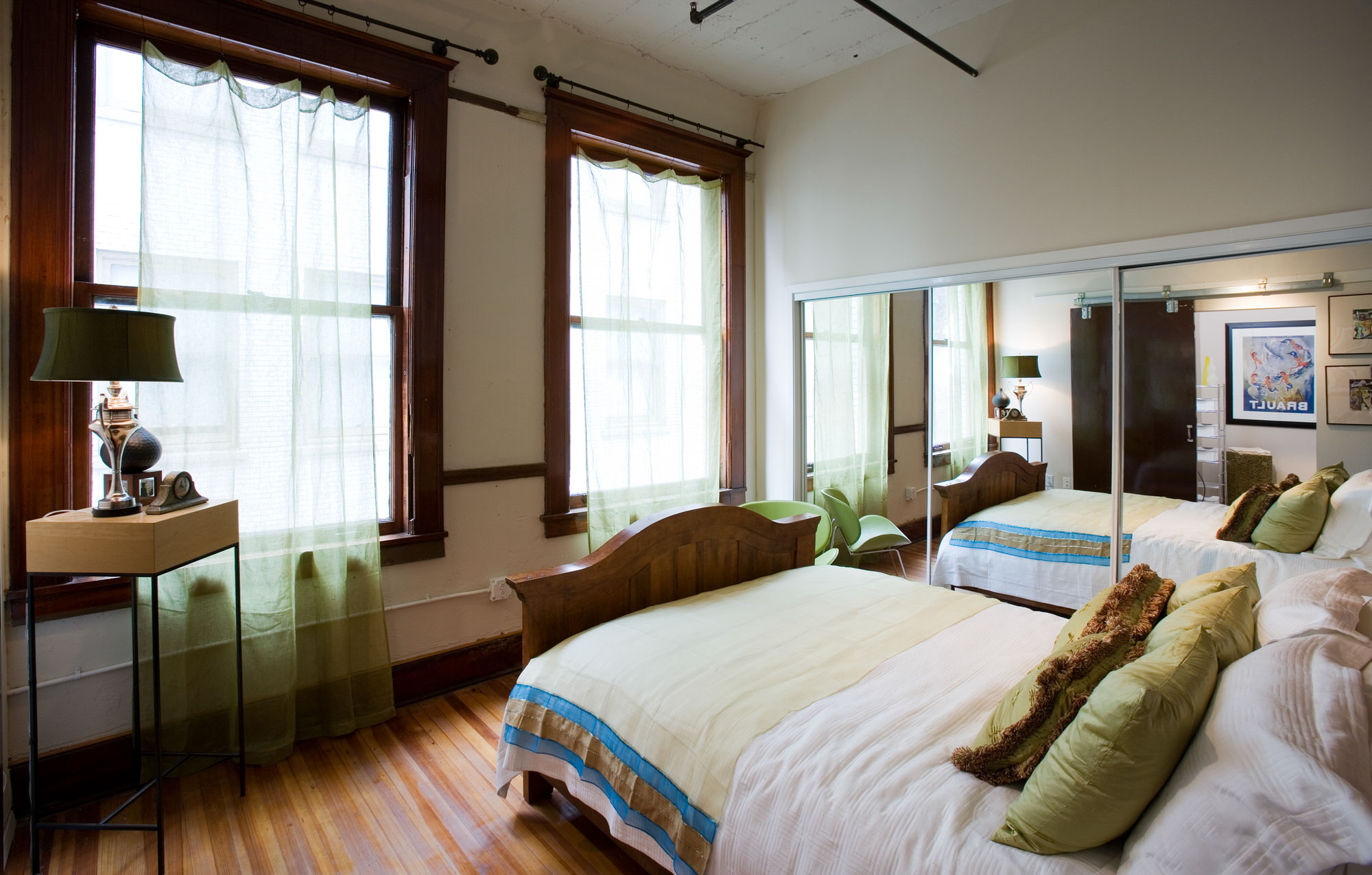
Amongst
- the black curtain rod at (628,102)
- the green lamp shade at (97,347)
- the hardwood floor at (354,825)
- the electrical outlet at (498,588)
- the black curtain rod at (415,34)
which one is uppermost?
the black curtain rod at (628,102)

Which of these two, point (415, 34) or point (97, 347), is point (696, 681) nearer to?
point (97, 347)

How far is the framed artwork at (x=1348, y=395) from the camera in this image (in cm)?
227

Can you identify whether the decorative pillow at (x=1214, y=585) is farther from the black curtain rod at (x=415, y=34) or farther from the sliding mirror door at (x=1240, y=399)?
the black curtain rod at (x=415, y=34)

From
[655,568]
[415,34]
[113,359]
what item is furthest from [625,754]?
[415,34]

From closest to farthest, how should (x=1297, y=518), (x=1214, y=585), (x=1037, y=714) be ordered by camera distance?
(x=1037, y=714) → (x=1214, y=585) → (x=1297, y=518)

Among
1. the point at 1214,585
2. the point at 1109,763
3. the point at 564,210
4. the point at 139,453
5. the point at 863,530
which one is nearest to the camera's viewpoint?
the point at 1109,763

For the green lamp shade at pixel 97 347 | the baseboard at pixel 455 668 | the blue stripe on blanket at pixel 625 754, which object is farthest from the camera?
the baseboard at pixel 455 668

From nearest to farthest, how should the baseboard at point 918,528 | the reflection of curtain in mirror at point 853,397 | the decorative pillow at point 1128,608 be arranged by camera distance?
the decorative pillow at point 1128,608, the baseboard at point 918,528, the reflection of curtain in mirror at point 853,397

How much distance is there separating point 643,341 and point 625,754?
2.29 metres

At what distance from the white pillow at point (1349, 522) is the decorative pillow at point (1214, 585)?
701mm

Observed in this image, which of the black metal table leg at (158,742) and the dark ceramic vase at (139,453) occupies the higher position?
the dark ceramic vase at (139,453)

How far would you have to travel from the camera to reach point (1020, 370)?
3143 millimetres

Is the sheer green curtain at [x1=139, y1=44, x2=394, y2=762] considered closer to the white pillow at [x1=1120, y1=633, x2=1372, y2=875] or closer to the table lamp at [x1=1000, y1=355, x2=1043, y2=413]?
the white pillow at [x1=1120, y1=633, x2=1372, y2=875]

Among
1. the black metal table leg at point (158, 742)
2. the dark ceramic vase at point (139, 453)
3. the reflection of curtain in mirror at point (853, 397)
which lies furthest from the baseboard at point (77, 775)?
the reflection of curtain in mirror at point (853, 397)
